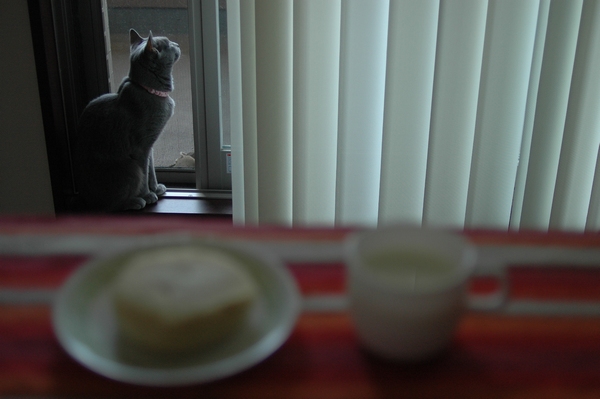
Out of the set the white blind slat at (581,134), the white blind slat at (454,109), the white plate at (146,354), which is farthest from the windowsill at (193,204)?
the white plate at (146,354)

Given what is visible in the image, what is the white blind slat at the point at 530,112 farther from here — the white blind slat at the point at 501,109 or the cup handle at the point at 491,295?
the cup handle at the point at 491,295

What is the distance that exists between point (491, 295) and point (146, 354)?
0.91ft

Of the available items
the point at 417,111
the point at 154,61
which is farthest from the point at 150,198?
the point at 417,111

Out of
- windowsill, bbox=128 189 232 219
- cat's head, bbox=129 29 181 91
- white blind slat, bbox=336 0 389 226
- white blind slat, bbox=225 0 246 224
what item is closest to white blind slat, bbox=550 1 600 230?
white blind slat, bbox=336 0 389 226

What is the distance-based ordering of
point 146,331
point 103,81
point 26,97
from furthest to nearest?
point 103,81 < point 26,97 < point 146,331

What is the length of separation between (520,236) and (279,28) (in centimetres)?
75

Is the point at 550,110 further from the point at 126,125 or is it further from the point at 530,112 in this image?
the point at 126,125

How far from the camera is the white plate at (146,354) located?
1.25 feet

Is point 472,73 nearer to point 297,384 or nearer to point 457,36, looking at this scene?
point 457,36

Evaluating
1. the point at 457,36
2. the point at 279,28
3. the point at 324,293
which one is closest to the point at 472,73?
the point at 457,36

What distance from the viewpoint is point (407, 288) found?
15.8 inches

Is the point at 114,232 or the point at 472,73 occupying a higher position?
the point at 472,73

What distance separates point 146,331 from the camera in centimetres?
40

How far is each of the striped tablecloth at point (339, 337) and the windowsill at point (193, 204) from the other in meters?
0.92
